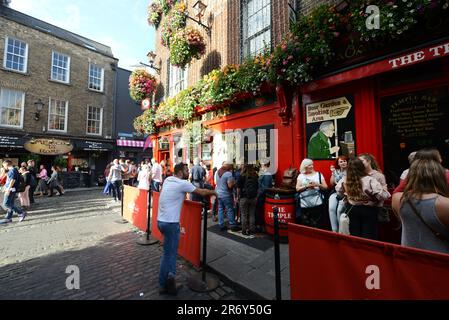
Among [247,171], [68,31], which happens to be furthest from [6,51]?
[247,171]

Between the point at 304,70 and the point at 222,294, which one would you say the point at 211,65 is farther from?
the point at 222,294

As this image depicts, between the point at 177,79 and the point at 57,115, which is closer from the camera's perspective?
the point at 177,79

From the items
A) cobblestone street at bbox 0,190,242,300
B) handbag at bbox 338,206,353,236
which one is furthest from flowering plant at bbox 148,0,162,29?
handbag at bbox 338,206,353,236

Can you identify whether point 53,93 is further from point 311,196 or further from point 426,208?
point 426,208

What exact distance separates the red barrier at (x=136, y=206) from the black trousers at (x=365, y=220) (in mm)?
4992

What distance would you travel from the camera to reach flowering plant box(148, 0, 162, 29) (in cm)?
1184

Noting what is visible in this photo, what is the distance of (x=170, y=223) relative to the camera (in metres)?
3.44

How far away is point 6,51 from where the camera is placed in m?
15.4

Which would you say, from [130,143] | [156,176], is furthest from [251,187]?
[130,143]

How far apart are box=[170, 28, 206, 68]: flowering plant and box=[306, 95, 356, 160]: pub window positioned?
188 inches

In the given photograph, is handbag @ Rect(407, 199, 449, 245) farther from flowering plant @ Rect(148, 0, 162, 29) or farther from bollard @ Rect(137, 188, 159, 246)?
flowering plant @ Rect(148, 0, 162, 29)

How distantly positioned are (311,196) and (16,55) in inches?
840

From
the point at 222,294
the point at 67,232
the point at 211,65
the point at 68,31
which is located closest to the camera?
the point at 222,294

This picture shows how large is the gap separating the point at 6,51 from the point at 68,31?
6731 mm
